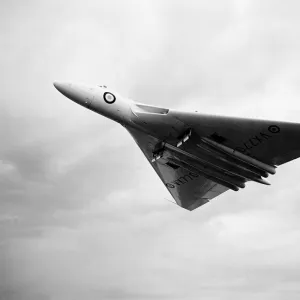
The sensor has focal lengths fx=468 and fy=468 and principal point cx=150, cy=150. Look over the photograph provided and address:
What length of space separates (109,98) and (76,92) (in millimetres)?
2268

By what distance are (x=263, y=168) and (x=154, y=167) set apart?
1048cm

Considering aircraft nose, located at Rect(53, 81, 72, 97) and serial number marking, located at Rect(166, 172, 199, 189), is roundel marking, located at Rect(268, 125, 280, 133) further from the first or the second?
aircraft nose, located at Rect(53, 81, 72, 97)

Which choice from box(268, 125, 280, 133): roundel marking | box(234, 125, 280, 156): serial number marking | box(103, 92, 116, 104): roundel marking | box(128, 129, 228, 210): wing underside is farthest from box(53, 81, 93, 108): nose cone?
box(268, 125, 280, 133): roundel marking

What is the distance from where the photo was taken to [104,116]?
3262cm

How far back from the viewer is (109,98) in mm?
32062

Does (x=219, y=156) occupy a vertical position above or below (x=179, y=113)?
below

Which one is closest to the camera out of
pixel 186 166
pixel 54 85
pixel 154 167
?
pixel 54 85

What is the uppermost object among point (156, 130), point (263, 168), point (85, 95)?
point (85, 95)

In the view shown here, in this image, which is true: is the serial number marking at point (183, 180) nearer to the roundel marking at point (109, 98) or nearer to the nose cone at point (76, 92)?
the roundel marking at point (109, 98)

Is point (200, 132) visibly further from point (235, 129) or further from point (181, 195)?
point (181, 195)

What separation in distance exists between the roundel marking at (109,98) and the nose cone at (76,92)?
3.15 feet

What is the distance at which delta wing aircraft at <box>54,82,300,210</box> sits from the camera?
3031 cm

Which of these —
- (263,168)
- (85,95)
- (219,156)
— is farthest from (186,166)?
(85,95)

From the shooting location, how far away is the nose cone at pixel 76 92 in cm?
3178
